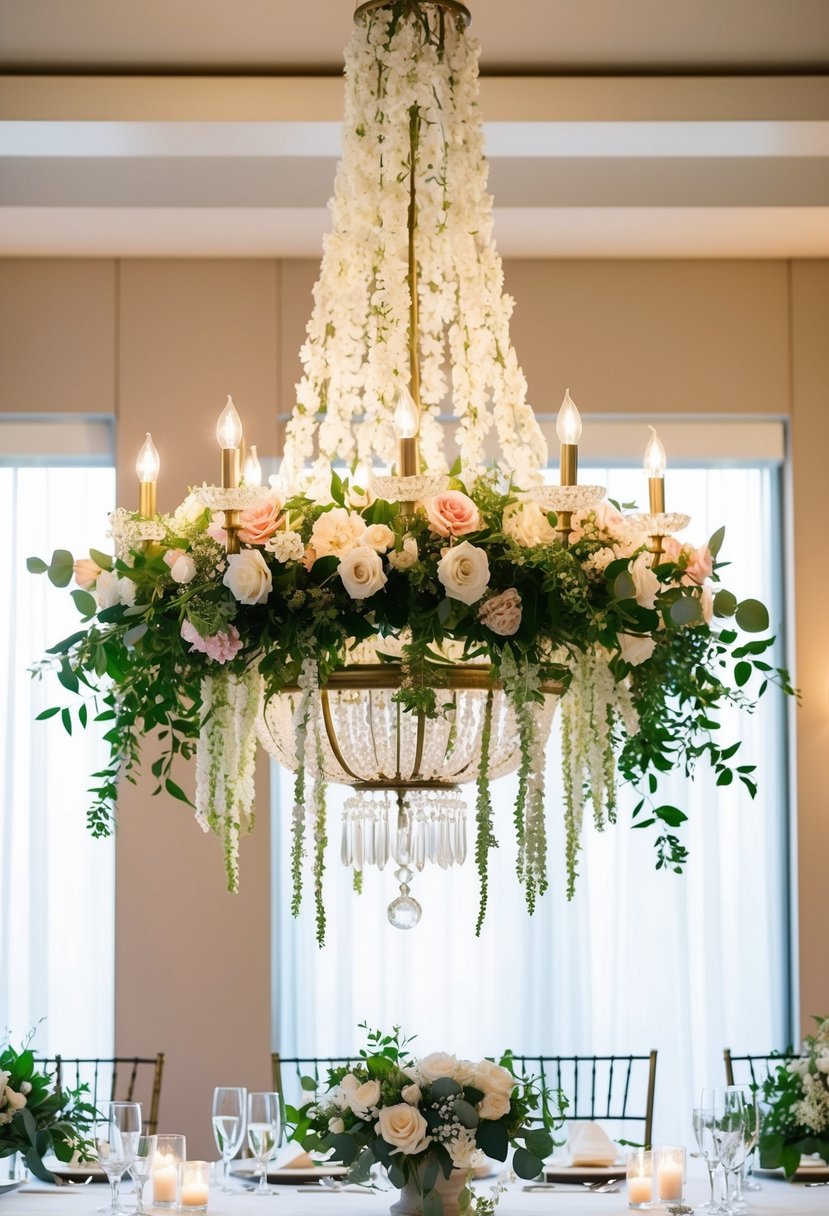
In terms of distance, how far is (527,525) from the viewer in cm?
211

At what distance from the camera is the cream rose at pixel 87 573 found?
7.36 feet

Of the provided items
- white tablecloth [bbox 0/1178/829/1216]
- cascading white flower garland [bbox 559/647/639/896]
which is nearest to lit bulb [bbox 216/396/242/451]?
cascading white flower garland [bbox 559/647/639/896]

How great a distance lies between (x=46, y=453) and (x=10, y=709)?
0.87 metres

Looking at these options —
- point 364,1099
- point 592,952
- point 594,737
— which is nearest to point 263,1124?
point 364,1099

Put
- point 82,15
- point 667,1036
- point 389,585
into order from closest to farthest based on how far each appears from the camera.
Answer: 1. point 389,585
2. point 82,15
3. point 667,1036

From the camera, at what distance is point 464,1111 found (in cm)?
278

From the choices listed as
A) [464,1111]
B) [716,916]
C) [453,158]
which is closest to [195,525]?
[453,158]

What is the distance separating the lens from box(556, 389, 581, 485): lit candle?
2.04 metres

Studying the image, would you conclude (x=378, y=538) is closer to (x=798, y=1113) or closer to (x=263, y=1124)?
(x=263, y=1124)

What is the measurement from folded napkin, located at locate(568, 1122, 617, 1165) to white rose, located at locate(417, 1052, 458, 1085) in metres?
0.84

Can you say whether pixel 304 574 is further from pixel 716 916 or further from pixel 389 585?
pixel 716 916

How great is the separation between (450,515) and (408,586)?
0.37 feet

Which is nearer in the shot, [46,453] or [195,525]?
[195,525]

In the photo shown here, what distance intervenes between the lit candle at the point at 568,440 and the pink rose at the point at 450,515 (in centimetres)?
13
